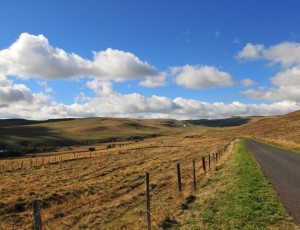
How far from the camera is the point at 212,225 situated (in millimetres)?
11914

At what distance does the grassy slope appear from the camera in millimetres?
11805

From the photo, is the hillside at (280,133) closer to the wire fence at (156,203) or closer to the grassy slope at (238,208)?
the wire fence at (156,203)

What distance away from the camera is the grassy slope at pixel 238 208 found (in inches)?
465

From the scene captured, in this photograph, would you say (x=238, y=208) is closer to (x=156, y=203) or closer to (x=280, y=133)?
(x=156, y=203)

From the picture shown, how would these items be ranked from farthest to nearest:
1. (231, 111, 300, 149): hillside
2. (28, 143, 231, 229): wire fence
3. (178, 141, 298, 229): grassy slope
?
(231, 111, 300, 149): hillside, (28, 143, 231, 229): wire fence, (178, 141, 298, 229): grassy slope

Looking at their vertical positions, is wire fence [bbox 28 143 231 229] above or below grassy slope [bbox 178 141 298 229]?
below

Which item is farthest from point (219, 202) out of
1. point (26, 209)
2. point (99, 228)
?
point (26, 209)

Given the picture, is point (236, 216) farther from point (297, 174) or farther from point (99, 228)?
point (297, 174)

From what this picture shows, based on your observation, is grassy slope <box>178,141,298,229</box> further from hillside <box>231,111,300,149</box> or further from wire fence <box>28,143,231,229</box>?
hillside <box>231,111,300,149</box>

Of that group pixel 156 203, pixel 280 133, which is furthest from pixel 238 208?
pixel 280 133

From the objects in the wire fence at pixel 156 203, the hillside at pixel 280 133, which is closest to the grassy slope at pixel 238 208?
the wire fence at pixel 156 203

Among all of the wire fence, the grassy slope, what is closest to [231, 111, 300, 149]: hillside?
the wire fence

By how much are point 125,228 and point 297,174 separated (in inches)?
570

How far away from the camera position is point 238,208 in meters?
13.8
